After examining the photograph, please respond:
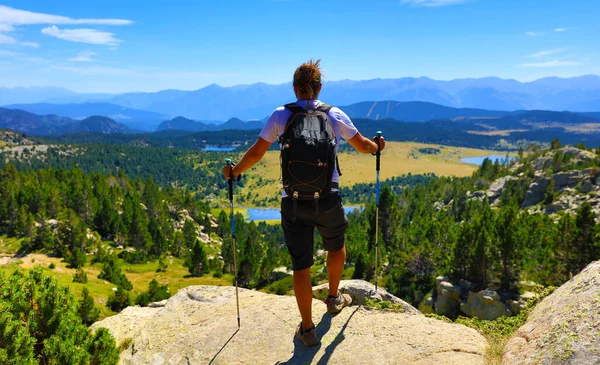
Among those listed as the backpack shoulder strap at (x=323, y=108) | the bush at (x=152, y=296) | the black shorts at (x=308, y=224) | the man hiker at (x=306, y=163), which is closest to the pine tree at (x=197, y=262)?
the bush at (x=152, y=296)

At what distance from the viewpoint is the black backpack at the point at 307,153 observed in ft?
21.0

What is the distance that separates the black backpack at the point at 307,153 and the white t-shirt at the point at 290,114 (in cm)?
10

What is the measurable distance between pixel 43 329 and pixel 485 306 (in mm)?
41702

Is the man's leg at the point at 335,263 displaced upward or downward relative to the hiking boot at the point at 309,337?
upward

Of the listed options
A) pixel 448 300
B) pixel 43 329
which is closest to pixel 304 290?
pixel 43 329

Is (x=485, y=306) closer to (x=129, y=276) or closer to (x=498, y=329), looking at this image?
(x=498, y=329)

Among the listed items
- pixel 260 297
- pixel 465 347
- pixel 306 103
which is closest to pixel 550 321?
pixel 465 347

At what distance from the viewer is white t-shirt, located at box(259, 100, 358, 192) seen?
21.6ft

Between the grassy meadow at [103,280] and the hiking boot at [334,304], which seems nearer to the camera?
the hiking boot at [334,304]

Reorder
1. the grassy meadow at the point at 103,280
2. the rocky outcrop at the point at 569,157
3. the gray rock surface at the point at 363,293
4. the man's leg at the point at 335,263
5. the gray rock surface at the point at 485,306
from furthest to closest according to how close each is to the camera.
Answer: the rocky outcrop at the point at 569,157
the grassy meadow at the point at 103,280
the gray rock surface at the point at 485,306
the gray rock surface at the point at 363,293
the man's leg at the point at 335,263

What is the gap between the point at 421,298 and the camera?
50250 mm

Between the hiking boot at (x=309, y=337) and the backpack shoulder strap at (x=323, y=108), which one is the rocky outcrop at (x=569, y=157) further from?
the backpack shoulder strap at (x=323, y=108)

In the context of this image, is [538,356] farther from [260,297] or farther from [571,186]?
[571,186]

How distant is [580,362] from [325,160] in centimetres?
483
